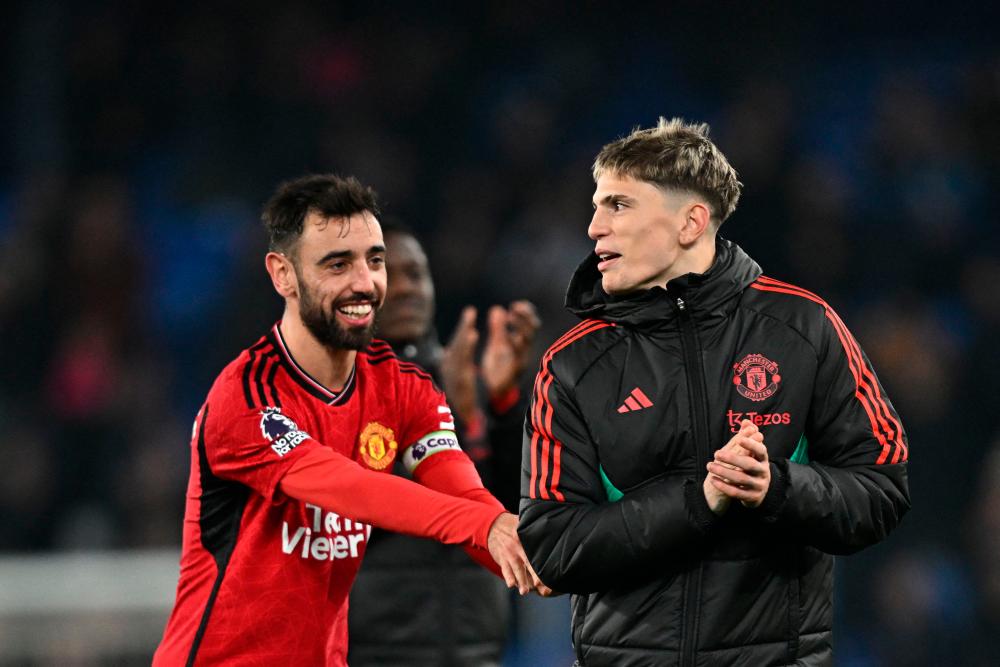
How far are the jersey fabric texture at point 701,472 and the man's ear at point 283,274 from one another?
0.93m

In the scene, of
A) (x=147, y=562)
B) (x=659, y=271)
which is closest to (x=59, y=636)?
(x=147, y=562)

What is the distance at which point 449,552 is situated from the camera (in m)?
4.56

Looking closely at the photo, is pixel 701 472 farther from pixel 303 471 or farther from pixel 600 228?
pixel 303 471

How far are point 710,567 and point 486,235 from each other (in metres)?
6.60

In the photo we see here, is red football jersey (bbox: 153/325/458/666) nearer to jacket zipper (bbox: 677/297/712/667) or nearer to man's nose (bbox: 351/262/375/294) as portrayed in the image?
man's nose (bbox: 351/262/375/294)

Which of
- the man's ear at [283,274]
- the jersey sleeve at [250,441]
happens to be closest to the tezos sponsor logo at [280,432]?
the jersey sleeve at [250,441]

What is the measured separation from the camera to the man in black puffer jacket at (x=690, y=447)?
2.94 metres

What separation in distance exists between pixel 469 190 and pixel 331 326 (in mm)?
6119

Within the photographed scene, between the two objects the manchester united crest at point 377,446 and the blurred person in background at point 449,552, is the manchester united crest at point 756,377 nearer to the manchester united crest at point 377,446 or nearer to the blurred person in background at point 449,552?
the manchester united crest at point 377,446

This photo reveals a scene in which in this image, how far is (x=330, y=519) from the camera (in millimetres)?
3705

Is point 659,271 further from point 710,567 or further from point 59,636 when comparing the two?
point 59,636

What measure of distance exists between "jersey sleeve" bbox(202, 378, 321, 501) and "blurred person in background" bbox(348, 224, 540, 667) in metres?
0.83

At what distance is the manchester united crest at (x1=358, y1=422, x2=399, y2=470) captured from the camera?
381 cm

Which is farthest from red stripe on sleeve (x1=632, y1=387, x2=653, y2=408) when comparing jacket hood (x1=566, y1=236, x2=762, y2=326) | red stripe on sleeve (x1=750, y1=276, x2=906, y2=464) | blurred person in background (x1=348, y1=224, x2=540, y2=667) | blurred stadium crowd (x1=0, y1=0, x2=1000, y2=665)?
blurred stadium crowd (x1=0, y1=0, x2=1000, y2=665)
